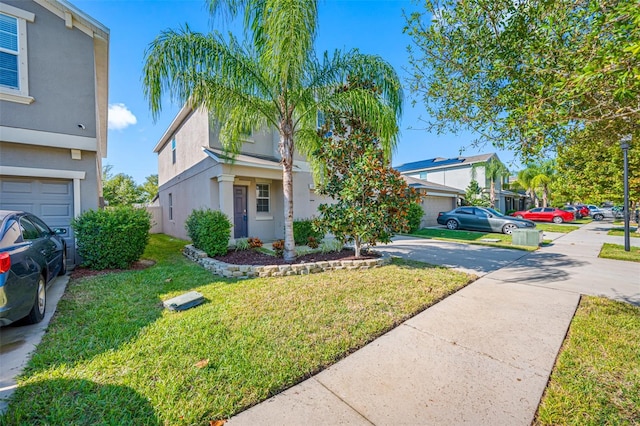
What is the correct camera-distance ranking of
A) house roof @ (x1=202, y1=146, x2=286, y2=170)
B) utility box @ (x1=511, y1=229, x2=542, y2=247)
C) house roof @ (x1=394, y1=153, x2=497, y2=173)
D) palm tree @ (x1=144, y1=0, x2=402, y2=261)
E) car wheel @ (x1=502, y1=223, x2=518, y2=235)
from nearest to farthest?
palm tree @ (x1=144, y1=0, x2=402, y2=261), house roof @ (x1=202, y1=146, x2=286, y2=170), utility box @ (x1=511, y1=229, x2=542, y2=247), car wheel @ (x1=502, y1=223, x2=518, y2=235), house roof @ (x1=394, y1=153, x2=497, y2=173)

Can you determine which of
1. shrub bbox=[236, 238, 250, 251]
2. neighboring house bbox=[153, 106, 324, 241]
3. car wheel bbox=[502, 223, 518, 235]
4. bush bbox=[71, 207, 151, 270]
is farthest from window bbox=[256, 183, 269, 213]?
car wheel bbox=[502, 223, 518, 235]

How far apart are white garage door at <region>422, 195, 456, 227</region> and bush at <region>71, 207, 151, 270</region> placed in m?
16.2

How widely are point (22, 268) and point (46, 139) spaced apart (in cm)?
500

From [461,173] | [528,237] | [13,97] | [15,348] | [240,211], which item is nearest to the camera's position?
[15,348]

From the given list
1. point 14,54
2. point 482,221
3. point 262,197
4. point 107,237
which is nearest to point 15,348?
point 107,237

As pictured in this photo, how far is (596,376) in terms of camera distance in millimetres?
2715

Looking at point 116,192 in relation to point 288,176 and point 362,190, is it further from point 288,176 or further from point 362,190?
point 362,190

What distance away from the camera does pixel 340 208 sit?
744cm

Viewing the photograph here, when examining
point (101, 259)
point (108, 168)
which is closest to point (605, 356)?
point (101, 259)

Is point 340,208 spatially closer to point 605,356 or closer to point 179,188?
point 605,356

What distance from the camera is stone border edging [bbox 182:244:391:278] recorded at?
20.8ft

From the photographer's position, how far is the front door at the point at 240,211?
36.9 ft

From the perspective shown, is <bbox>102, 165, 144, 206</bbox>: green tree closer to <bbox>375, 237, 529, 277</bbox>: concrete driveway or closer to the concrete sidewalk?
<bbox>375, 237, 529, 277</bbox>: concrete driveway

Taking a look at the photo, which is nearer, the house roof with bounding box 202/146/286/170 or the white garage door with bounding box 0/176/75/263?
the white garage door with bounding box 0/176/75/263
